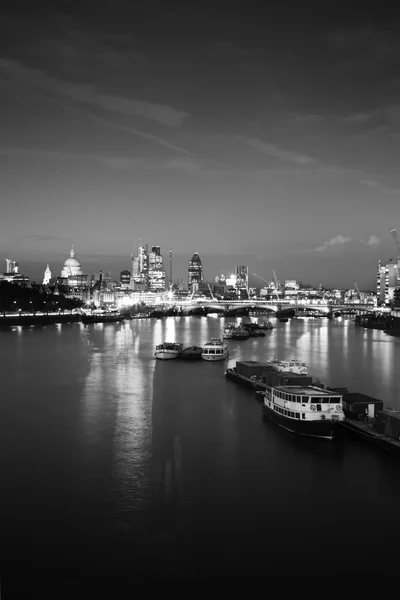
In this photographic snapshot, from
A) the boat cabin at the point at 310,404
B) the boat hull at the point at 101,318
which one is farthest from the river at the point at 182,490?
the boat hull at the point at 101,318

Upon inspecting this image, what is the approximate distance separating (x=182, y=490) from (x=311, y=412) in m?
3.47

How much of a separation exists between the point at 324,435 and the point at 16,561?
6091 mm

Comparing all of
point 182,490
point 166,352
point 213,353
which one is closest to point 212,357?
point 213,353

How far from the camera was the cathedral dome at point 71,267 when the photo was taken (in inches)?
5142

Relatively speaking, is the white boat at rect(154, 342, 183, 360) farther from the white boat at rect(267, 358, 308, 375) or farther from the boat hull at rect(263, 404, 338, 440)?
the boat hull at rect(263, 404, 338, 440)

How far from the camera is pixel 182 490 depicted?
27.2 feet

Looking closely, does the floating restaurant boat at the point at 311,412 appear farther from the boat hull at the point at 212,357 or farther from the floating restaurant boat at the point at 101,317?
the floating restaurant boat at the point at 101,317

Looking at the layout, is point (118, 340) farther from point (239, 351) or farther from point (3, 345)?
point (239, 351)

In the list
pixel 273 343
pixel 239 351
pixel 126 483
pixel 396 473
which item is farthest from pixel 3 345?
pixel 396 473

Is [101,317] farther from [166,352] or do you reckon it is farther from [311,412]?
[311,412]

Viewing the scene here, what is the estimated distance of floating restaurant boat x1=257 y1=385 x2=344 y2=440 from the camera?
10477 mm

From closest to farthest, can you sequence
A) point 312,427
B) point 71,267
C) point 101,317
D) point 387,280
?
point 312,427
point 101,317
point 387,280
point 71,267

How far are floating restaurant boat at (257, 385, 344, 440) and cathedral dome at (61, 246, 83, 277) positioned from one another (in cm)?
12162

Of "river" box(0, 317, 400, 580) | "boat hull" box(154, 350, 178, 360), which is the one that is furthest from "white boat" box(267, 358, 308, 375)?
"boat hull" box(154, 350, 178, 360)
